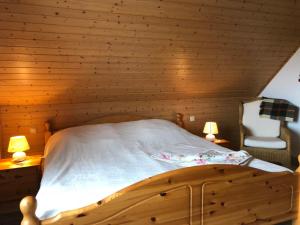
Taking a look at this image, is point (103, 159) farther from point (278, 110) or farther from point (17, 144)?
point (278, 110)

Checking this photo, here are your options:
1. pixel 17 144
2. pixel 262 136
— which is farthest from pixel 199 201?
pixel 262 136

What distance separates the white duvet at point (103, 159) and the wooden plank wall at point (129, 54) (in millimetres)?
434

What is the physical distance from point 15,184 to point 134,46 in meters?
1.79

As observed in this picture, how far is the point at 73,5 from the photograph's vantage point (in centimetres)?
218

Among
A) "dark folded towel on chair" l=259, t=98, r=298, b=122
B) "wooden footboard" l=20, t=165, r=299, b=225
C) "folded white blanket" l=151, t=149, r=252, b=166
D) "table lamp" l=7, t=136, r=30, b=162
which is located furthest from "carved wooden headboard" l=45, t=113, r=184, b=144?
"wooden footboard" l=20, t=165, r=299, b=225

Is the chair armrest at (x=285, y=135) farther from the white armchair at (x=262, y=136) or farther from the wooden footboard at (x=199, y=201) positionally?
the wooden footboard at (x=199, y=201)

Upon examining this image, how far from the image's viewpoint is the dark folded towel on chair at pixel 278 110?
3.71m

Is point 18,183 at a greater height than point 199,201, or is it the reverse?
point 199,201

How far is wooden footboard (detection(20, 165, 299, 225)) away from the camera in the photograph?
1438mm

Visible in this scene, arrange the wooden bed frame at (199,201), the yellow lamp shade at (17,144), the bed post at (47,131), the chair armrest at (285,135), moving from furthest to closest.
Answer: the chair armrest at (285,135), the bed post at (47,131), the yellow lamp shade at (17,144), the wooden bed frame at (199,201)

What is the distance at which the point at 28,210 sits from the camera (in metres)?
1.27

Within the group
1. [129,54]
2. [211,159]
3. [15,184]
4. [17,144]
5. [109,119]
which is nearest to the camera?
[211,159]

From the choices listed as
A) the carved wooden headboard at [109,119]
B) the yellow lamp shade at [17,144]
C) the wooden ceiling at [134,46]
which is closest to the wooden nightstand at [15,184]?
the yellow lamp shade at [17,144]

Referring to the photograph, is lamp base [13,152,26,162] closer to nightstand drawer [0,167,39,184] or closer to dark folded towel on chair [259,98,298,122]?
nightstand drawer [0,167,39,184]
